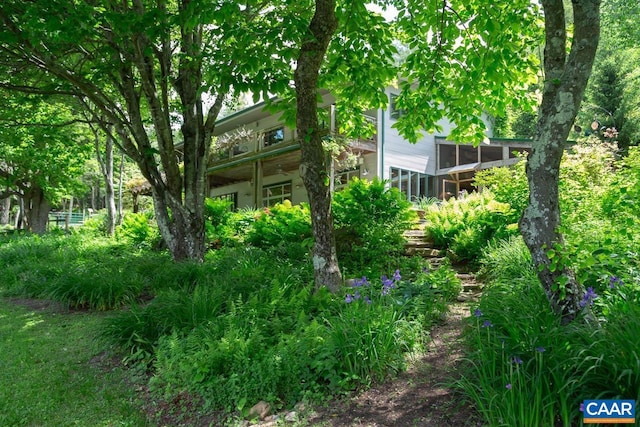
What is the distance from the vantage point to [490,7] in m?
5.72

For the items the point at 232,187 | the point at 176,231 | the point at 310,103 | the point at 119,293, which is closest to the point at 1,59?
the point at 176,231

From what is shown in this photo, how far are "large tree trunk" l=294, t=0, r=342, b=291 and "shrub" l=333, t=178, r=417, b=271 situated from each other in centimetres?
201

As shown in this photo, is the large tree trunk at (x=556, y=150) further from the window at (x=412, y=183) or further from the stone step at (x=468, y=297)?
the window at (x=412, y=183)

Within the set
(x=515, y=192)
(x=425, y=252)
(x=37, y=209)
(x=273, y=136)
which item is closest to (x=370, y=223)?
(x=425, y=252)

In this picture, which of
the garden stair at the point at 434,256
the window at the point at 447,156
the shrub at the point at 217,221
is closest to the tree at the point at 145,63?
the shrub at the point at 217,221

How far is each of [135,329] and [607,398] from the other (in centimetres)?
429

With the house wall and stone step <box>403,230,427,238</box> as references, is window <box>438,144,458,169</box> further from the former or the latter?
stone step <box>403,230,427,238</box>

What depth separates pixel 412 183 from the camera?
1917 centimetres

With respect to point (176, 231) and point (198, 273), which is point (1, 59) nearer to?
point (176, 231)

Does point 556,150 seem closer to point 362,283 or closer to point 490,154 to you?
point 362,283

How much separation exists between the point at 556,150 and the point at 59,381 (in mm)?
4877

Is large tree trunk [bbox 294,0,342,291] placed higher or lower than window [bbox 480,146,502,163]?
lower

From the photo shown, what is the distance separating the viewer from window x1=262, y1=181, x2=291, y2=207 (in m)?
22.7
